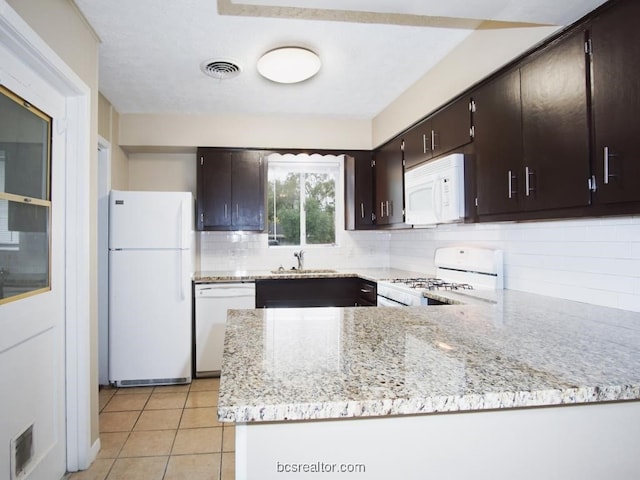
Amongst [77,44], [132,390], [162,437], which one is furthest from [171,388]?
[77,44]

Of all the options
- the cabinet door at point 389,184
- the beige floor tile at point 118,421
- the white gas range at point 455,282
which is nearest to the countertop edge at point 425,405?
the white gas range at point 455,282

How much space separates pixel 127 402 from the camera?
293 centimetres

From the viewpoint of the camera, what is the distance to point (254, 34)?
2318 millimetres

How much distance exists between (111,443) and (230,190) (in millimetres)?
2301

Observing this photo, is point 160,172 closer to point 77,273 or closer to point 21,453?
point 77,273

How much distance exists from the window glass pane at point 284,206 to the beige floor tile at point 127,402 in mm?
1987

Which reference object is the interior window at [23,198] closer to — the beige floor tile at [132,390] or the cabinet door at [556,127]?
the beige floor tile at [132,390]

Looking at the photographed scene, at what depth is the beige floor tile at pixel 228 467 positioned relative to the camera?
1993 mm

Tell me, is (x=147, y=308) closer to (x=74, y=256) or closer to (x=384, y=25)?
(x=74, y=256)

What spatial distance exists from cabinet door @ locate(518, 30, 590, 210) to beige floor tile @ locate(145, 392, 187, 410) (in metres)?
2.73

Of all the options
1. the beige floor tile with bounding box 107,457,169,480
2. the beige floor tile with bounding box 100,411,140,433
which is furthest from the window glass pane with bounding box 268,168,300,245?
the beige floor tile with bounding box 107,457,169,480

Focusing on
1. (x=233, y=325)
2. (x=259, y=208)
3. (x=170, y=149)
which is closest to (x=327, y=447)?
(x=233, y=325)

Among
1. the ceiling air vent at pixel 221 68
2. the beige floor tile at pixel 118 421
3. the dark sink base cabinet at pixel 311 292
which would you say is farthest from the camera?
the dark sink base cabinet at pixel 311 292

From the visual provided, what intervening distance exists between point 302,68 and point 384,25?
0.60 meters
